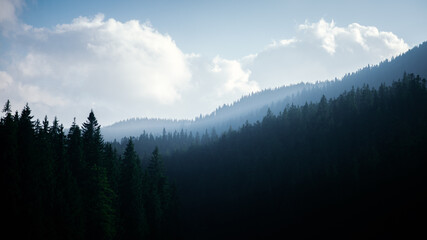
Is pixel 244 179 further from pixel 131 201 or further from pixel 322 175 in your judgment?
pixel 131 201

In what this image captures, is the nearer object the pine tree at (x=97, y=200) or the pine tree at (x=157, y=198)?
the pine tree at (x=97, y=200)

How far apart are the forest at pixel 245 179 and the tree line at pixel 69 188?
141 millimetres

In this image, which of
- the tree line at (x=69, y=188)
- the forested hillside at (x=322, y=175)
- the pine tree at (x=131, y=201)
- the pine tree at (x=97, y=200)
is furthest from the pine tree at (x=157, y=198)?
the forested hillside at (x=322, y=175)

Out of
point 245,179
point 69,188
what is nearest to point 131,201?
point 69,188

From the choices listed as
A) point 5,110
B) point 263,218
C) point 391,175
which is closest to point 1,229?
point 5,110

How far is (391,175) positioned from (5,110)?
101001 mm

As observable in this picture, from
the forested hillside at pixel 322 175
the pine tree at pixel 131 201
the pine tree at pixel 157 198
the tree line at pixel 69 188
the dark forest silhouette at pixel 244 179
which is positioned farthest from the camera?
the forested hillside at pixel 322 175

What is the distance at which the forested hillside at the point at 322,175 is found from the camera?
264ft

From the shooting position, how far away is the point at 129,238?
4209 centimetres

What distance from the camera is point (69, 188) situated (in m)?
34.6

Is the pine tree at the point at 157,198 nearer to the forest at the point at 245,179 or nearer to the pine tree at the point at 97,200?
the forest at the point at 245,179

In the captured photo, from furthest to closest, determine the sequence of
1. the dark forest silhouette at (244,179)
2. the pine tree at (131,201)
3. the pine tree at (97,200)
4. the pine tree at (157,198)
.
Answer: the pine tree at (157,198), the pine tree at (131,201), the pine tree at (97,200), the dark forest silhouette at (244,179)

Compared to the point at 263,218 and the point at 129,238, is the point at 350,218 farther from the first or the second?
the point at 129,238

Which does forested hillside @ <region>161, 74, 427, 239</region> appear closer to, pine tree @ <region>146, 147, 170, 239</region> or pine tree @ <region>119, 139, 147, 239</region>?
pine tree @ <region>146, 147, 170, 239</region>
